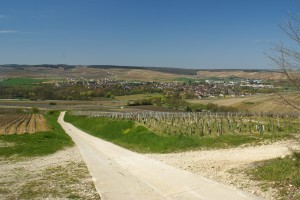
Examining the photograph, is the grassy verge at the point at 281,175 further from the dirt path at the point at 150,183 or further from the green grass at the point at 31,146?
the green grass at the point at 31,146

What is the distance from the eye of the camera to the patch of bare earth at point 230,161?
14927 millimetres

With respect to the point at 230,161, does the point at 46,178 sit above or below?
below

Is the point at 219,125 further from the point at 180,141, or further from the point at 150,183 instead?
the point at 150,183

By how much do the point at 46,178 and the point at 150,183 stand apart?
536cm

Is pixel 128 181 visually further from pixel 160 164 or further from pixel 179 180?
pixel 160 164

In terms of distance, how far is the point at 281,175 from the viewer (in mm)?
15406

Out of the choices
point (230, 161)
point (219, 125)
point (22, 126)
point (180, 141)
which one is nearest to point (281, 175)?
point (230, 161)

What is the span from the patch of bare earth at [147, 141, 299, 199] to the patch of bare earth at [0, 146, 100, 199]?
4808 mm

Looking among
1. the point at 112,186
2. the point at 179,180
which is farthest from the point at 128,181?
the point at 179,180

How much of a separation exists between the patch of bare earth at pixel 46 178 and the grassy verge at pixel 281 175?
6.46 metres

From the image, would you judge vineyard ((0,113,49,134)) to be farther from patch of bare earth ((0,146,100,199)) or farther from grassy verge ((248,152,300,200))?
grassy verge ((248,152,300,200))

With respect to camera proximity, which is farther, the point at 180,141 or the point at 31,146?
the point at 31,146

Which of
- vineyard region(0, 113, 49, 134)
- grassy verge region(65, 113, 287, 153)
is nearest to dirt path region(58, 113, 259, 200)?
grassy verge region(65, 113, 287, 153)

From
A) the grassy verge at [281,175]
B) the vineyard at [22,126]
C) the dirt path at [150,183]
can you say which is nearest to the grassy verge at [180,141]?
the dirt path at [150,183]
